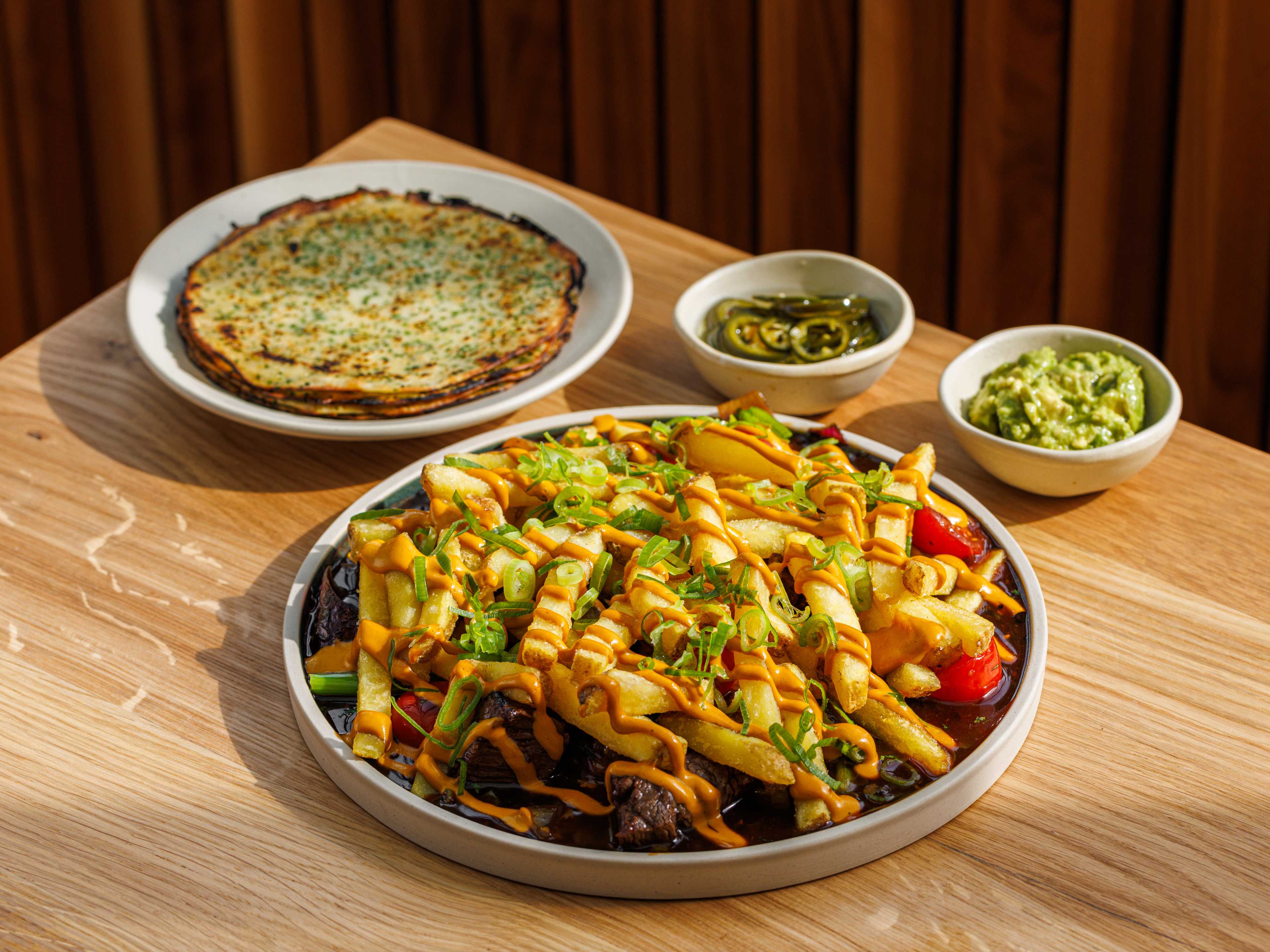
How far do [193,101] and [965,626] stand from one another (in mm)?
4973

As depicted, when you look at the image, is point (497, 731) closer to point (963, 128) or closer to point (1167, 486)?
point (1167, 486)

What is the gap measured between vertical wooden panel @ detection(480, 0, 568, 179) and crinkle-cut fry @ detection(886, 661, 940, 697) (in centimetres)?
409

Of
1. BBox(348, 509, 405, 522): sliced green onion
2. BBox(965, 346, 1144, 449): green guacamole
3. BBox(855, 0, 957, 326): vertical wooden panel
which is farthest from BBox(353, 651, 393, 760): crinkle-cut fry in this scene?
BBox(855, 0, 957, 326): vertical wooden panel

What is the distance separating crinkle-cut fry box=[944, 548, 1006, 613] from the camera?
6.98ft

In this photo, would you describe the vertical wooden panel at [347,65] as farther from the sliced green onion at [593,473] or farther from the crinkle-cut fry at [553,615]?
the crinkle-cut fry at [553,615]

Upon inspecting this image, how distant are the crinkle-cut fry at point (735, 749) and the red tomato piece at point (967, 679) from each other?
387 millimetres

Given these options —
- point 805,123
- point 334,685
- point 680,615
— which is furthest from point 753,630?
point 805,123

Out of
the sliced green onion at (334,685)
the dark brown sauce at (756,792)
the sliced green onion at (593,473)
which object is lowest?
the dark brown sauce at (756,792)

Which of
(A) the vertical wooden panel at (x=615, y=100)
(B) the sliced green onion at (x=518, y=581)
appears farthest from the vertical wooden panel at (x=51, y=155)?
(B) the sliced green onion at (x=518, y=581)

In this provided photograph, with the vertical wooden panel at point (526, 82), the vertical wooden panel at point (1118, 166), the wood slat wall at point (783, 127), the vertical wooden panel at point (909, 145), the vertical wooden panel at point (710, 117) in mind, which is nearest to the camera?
the vertical wooden panel at point (1118, 166)

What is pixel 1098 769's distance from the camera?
205cm

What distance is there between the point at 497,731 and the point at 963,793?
2.55 ft

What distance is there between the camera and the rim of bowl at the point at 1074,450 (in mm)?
2484

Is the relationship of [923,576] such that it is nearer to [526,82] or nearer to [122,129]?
[526,82]
